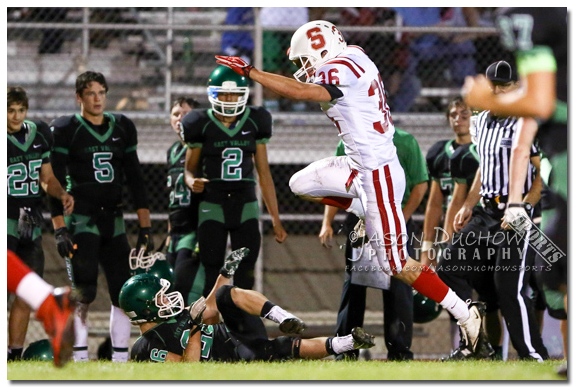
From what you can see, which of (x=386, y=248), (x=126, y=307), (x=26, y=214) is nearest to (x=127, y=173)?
(x=26, y=214)

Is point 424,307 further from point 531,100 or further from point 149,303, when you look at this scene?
point 531,100

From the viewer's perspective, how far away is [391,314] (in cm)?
568

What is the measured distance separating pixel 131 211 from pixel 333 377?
5.87 meters

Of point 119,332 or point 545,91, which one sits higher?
point 545,91

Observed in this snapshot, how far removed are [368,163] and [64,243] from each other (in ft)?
7.44

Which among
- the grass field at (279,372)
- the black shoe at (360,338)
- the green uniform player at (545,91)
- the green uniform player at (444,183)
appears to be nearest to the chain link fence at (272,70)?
the green uniform player at (444,183)

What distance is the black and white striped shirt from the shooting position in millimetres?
5516

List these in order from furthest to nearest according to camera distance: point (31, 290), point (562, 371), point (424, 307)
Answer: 1. point (424, 307)
2. point (562, 371)
3. point (31, 290)

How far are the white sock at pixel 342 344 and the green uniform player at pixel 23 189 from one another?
2082mm

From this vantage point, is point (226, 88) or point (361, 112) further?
point (226, 88)

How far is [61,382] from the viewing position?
12.7ft

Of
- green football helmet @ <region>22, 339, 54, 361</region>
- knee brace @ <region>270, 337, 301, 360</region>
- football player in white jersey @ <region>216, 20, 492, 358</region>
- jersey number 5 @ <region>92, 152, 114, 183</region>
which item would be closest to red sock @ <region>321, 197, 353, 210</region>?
football player in white jersey @ <region>216, 20, 492, 358</region>

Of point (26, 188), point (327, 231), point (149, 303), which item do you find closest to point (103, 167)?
point (26, 188)

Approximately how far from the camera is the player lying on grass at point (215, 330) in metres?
4.86
